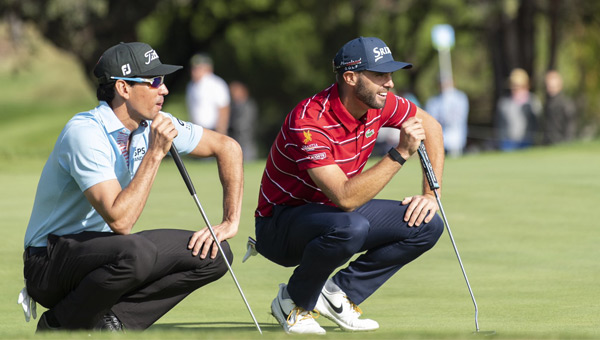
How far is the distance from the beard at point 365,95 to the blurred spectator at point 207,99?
12.3 metres

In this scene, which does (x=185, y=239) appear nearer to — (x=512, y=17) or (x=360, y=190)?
(x=360, y=190)

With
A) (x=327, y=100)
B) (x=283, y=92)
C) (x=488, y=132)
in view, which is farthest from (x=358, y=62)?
(x=283, y=92)

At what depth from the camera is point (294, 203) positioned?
5.84m

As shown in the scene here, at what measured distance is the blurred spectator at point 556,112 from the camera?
18.2m

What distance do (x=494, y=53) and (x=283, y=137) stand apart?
24444 millimetres

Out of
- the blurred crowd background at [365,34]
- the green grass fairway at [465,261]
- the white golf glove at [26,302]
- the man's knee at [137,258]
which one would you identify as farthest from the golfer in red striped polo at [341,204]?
the blurred crowd background at [365,34]

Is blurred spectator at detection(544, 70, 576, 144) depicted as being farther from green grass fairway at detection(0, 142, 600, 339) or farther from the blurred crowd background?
green grass fairway at detection(0, 142, 600, 339)

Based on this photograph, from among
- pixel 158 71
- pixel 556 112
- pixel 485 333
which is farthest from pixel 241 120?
pixel 485 333

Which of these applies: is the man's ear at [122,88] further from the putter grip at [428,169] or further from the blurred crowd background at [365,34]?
the blurred crowd background at [365,34]

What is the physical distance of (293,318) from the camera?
5.59 m

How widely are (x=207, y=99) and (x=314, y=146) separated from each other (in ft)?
41.4

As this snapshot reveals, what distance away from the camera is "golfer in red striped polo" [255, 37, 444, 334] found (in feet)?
17.8

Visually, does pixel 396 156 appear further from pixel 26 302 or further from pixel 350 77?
pixel 26 302

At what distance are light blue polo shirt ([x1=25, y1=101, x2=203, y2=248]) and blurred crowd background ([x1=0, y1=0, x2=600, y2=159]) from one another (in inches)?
498
